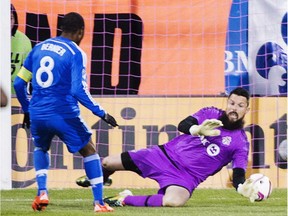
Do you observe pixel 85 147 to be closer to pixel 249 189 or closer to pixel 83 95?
pixel 83 95

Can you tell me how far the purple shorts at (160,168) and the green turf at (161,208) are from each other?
11.1 inches

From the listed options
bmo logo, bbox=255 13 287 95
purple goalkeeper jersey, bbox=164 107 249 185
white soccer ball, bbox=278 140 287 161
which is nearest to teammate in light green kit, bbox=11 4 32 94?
bmo logo, bbox=255 13 287 95

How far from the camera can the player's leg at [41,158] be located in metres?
10.1

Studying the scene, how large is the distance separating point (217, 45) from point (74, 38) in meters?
5.33

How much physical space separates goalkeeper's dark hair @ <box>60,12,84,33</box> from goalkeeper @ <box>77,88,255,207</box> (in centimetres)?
150

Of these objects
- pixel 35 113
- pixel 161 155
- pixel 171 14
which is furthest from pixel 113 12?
pixel 35 113

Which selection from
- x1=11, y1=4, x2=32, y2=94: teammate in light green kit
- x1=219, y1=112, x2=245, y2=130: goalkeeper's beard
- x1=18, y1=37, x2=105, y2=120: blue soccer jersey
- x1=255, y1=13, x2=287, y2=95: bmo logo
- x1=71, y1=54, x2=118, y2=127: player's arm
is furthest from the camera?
x1=255, y1=13, x2=287, y2=95: bmo logo

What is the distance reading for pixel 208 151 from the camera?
11039mm

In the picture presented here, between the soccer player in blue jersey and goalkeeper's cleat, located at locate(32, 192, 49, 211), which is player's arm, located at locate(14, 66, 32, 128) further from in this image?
goalkeeper's cleat, located at locate(32, 192, 49, 211)

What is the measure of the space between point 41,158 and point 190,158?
159 centimetres

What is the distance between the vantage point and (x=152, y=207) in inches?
419

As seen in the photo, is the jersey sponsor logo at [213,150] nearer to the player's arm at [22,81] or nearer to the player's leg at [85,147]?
the player's leg at [85,147]

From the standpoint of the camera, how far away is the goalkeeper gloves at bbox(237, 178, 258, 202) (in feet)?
34.3

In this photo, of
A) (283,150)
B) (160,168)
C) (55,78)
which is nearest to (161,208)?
(160,168)
